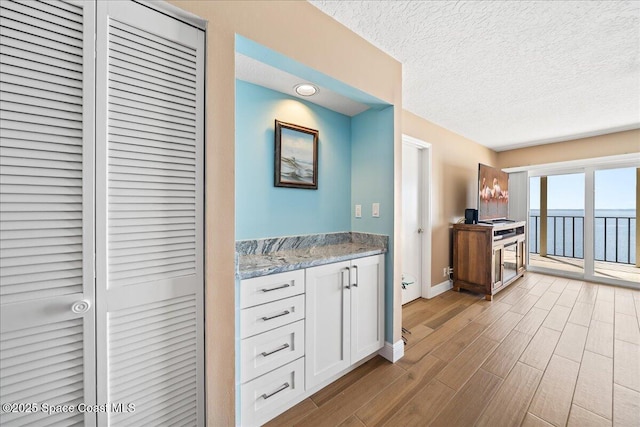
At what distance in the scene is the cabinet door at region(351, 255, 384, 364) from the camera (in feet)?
5.59

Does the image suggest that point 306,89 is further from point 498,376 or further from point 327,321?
point 498,376

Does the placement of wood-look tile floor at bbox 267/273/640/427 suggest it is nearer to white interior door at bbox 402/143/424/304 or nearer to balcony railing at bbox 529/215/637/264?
white interior door at bbox 402/143/424/304

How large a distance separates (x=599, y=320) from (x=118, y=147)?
444cm

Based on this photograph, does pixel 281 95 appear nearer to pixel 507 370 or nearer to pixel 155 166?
pixel 155 166

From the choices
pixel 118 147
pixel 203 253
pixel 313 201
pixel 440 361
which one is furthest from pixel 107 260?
pixel 440 361

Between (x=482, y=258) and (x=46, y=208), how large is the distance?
4046 mm

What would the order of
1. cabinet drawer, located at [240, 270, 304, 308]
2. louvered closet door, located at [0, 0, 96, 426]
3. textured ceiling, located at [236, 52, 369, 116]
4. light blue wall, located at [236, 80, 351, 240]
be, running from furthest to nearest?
1. light blue wall, located at [236, 80, 351, 240]
2. textured ceiling, located at [236, 52, 369, 116]
3. cabinet drawer, located at [240, 270, 304, 308]
4. louvered closet door, located at [0, 0, 96, 426]

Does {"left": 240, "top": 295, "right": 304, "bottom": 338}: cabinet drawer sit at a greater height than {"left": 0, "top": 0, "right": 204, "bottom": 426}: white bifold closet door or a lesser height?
lesser

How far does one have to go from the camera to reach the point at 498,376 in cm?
169

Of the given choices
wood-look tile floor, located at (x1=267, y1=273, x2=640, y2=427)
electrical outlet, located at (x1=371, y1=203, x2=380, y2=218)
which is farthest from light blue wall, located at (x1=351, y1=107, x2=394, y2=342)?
wood-look tile floor, located at (x1=267, y1=273, x2=640, y2=427)

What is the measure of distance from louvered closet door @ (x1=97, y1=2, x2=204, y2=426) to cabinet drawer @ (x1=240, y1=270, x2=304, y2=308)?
23cm

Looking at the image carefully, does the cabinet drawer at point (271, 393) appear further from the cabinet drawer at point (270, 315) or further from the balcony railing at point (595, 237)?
the balcony railing at point (595, 237)

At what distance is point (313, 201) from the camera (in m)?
2.14

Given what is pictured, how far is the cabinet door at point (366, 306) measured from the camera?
1.70 meters
